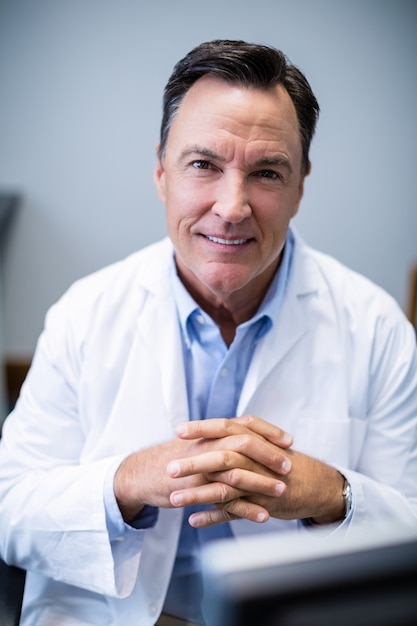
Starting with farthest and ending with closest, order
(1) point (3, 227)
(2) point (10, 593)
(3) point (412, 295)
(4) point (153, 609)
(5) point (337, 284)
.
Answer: (3) point (412, 295), (1) point (3, 227), (5) point (337, 284), (4) point (153, 609), (2) point (10, 593)

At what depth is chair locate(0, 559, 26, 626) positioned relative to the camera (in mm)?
848

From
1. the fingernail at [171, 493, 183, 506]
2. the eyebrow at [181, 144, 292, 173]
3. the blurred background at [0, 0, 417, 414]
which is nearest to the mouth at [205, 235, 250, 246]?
the eyebrow at [181, 144, 292, 173]

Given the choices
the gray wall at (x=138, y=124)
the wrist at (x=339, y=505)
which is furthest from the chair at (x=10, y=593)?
the gray wall at (x=138, y=124)

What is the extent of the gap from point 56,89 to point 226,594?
6.65 ft

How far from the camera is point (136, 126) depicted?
2.10m

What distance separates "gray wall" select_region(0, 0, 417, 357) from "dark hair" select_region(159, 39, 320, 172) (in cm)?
105

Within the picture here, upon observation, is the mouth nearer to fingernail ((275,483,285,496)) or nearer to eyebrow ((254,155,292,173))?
eyebrow ((254,155,292,173))

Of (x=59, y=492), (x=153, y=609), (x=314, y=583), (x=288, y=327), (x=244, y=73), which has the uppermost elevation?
(x=244, y=73)

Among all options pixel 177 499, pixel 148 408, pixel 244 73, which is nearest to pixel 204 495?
pixel 177 499

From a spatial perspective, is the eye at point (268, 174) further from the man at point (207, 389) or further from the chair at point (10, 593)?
the chair at point (10, 593)

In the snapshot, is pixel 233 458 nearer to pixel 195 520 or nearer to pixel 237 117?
pixel 195 520

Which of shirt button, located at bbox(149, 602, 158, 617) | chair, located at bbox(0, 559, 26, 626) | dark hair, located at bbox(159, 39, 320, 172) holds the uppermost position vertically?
dark hair, located at bbox(159, 39, 320, 172)

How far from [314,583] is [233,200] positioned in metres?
0.67

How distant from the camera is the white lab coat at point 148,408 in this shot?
990 millimetres
